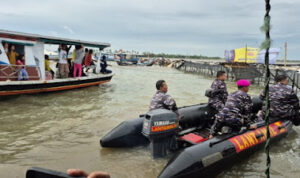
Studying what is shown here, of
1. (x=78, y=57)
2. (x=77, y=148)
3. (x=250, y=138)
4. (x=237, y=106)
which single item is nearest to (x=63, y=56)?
(x=78, y=57)

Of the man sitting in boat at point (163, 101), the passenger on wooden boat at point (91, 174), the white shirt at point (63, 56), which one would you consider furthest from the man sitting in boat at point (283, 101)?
the white shirt at point (63, 56)

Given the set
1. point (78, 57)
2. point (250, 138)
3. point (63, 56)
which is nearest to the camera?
point (250, 138)

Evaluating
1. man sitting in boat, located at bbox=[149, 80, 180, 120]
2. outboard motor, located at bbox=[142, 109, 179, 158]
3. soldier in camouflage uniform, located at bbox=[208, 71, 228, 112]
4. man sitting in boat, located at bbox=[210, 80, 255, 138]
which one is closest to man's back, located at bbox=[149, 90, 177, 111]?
man sitting in boat, located at bbox=[149, 80, 180, 120]

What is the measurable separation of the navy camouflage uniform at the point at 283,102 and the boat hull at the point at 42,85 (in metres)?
8.99

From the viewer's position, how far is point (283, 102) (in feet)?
18.6

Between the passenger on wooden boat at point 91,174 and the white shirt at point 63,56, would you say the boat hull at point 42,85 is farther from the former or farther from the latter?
the passenger on wooden boat at point 91,174

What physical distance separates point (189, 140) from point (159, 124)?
1094 millimetres

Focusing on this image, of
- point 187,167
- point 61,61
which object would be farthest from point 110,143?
point 61,61

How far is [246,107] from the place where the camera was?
4469 mm

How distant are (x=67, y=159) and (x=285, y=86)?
5268 millimetres

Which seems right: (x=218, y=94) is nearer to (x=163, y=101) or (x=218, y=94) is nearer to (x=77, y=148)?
(x=163, y=101)

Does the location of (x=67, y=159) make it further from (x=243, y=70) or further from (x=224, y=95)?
(x=243, y=70)

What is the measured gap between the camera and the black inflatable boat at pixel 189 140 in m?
3.50

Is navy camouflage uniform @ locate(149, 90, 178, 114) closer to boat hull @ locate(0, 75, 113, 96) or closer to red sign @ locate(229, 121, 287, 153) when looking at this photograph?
red sign @ locate(229, 121, 287, 153)
